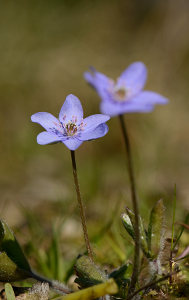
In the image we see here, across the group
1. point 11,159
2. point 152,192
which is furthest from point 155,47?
point 152,192

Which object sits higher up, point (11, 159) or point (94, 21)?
point (94, 21)

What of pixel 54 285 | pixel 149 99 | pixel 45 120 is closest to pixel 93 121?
pixel 45 120

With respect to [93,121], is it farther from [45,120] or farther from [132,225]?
[132,225]

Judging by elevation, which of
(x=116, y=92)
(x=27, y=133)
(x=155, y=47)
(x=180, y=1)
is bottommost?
(x=116, y=92)

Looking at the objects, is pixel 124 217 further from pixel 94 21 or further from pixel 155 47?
pixel 94 21

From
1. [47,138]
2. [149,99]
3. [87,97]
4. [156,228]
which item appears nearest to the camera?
[149,99]
